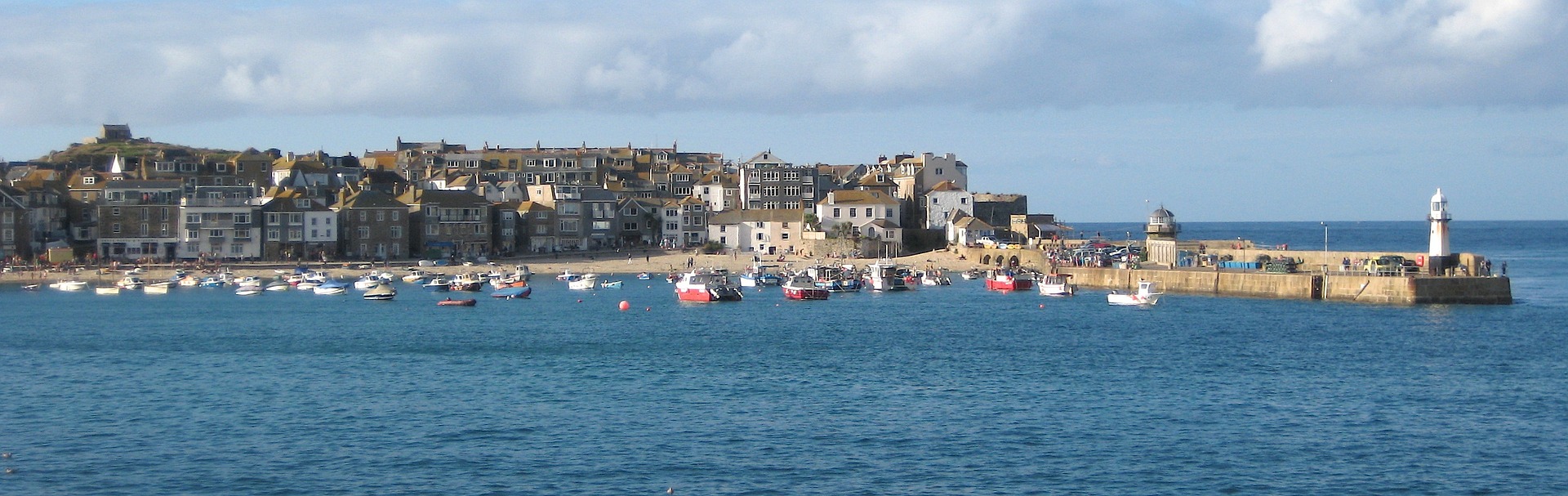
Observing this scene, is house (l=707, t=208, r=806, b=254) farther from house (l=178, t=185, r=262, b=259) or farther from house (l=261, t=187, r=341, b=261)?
house (l=178, t=185, r=262, b=259)

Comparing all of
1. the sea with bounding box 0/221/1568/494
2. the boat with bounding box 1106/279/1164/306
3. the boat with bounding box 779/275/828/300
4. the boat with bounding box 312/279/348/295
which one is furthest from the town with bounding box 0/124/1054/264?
the sea with bounding box 0/221/1568/494

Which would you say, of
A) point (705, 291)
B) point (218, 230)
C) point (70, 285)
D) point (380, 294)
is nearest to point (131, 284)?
point (70, 285)

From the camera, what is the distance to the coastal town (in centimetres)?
9825

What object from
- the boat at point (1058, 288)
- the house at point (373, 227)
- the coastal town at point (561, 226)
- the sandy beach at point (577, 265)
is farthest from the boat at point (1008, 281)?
the house at point (373, 227)

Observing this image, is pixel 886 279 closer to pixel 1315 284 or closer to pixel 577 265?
pixel 1315 284

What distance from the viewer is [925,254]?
109562 mm

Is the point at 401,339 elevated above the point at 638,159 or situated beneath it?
situated beneath

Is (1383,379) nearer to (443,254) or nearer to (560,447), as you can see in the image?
(560,447)

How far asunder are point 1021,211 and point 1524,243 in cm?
8310

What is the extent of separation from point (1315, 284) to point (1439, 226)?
19.1 ft

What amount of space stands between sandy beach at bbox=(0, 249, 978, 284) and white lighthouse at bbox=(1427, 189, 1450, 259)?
3771 cm

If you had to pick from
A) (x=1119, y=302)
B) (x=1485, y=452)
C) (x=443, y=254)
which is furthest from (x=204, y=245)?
(x=1485, y=452)

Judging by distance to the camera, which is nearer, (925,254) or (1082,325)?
(1082,325)

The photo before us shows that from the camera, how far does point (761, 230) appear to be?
11569 cm
